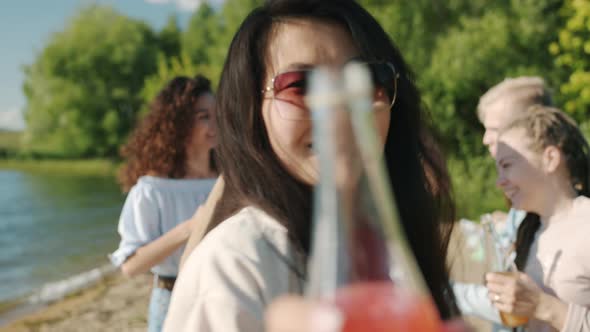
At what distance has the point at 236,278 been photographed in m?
0.97

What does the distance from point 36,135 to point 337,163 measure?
44.7m

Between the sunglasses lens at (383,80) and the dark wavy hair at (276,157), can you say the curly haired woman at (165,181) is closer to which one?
the dark wavy hair at (276,157)

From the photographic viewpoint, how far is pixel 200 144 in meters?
3.55

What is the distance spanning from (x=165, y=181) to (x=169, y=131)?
366 mm

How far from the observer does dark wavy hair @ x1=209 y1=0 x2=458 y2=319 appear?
112 cm

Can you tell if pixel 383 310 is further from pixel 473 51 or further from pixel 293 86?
pixel 473 51

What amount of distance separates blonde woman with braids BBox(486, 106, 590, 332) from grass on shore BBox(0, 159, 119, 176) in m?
35.3

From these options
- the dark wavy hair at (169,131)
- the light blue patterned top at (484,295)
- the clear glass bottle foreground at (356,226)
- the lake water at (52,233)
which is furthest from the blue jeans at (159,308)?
the lake water at (52,233)

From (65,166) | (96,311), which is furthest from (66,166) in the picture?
(96,311)

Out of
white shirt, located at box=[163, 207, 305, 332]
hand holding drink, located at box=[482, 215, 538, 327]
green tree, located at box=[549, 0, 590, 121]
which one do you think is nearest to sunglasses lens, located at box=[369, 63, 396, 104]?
white shirt, located at box=[163, 207, 305, 332]

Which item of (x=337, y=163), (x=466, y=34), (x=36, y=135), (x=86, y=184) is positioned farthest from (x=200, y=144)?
(x=36, y=135)

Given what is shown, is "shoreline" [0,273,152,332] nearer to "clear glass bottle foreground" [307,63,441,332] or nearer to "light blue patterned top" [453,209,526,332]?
"light blue patterned top" [453,209,526,332]

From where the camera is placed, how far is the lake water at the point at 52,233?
11.6 m

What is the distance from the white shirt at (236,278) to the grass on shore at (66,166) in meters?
36.3
